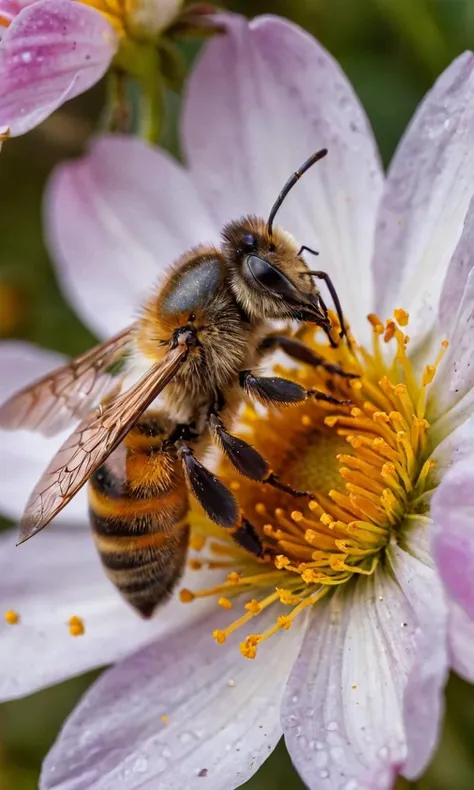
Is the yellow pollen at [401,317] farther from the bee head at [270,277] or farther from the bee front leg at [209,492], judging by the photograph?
the bee front leg at [209,492]

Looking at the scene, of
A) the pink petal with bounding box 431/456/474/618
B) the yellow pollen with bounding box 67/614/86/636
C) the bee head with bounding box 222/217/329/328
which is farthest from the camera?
the yellow pollen with bounding box 67/614/86/636

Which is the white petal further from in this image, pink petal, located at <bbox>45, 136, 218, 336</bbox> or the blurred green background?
pink petal, located at <bbox>45, 136, 218, 336</bbox>

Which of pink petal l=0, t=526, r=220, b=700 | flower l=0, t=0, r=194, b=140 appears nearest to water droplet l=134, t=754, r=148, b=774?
pink petal l=0, t=526, r=220, b=700

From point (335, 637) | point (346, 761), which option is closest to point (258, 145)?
point (335, 637)

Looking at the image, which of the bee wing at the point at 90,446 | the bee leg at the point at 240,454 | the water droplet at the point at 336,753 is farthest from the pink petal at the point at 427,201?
the water droplet at the point at 336,753

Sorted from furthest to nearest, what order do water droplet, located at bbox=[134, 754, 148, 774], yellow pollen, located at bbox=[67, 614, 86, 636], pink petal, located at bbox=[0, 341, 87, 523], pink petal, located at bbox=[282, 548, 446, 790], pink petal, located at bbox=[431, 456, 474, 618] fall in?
pink petal, located at bbox=[0, 341, 87, 523] < yellow pollen, located at bbox=[67, 614, 86, 636] < water droplet, located at bbox=[134, 754, 148, 774] < pink petal, located at bbox=[282, 548, 446, 790] < pink petal, located at bbox=[431, 456, 474, 618]

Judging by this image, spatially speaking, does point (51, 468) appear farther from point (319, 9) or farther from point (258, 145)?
point (319, 9)
